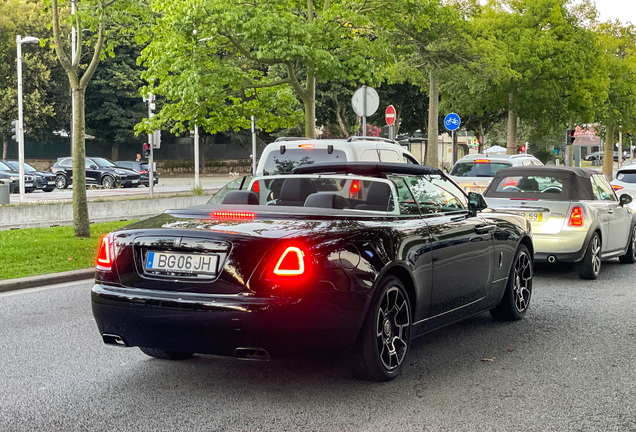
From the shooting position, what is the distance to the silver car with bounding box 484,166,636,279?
35.3 feet

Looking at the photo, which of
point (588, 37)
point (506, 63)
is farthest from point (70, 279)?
point (588, 37)

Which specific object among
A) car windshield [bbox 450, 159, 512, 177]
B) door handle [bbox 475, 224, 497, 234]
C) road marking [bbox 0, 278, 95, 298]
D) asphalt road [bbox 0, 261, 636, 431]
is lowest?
road marking [bbox 0, 278, 95, 298]

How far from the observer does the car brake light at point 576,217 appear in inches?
425

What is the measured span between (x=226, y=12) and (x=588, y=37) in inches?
1059

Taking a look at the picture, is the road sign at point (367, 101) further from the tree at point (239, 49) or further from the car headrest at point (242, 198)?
the car headrest at point (242, 198)

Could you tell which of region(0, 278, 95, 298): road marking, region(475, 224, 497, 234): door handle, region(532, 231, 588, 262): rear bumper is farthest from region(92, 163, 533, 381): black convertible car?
region(532, 231, 588, 262): rear bumper

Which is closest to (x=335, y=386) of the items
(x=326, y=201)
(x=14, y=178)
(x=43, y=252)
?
(x=326, y=201)

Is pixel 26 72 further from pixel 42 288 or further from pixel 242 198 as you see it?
pixel 242 198

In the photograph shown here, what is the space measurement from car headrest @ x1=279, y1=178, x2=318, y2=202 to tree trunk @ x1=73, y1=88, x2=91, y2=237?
829 cm

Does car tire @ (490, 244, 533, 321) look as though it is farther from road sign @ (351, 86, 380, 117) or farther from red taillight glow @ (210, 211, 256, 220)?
road sign @ (351, 86, 380, 117)

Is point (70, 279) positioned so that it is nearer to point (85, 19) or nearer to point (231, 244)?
point (85, 19)

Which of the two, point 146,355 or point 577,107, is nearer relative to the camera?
point 146,355

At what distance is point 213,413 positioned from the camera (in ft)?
15.8

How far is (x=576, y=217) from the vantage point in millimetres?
10828
